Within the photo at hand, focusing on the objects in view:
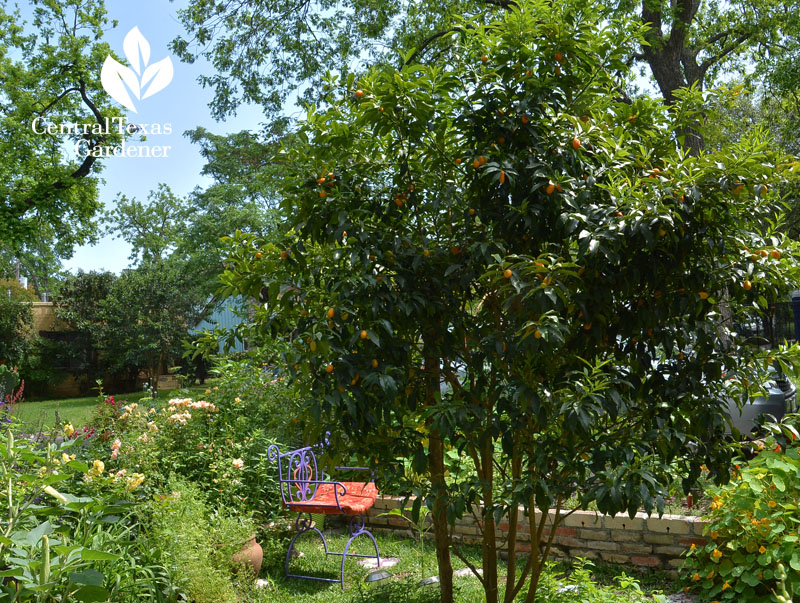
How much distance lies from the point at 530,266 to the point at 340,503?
10.5ft

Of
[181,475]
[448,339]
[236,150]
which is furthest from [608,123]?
[236,150]

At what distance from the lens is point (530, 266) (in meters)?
2.56

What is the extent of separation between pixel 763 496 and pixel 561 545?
1735 mm

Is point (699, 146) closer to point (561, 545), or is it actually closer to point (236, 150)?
point (561, 545)

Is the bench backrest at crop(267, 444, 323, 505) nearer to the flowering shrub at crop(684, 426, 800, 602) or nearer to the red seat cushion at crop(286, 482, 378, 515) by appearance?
the red seat cushion at crop(286, 482, 378, 515)

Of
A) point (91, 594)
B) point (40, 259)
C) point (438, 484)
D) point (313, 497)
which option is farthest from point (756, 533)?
point (40, 259)

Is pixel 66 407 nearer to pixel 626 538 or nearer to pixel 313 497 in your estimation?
pixel 313 497

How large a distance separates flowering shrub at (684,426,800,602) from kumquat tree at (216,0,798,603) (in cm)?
108

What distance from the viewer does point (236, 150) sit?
26.2 meters

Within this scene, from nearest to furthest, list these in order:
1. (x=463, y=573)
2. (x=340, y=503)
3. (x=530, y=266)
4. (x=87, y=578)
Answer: (x=87, y=578)
(x=530, y=266)
(x=463, y=573)
(x=340, y=503)

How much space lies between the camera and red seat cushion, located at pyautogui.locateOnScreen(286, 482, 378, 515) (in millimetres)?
4957

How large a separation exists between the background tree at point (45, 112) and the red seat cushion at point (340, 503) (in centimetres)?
1702

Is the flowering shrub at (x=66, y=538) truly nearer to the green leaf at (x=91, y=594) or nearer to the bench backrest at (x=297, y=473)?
the green leaf at (x=91, y=594)

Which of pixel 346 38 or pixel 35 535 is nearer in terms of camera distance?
pixel 35 535
